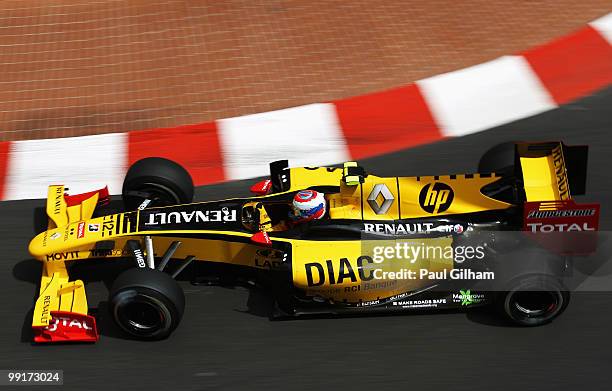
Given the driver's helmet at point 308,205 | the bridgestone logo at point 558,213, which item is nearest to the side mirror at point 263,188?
the driver's helmet at point 308,205

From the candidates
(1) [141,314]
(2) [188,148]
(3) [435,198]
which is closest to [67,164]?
(2) [188,148]

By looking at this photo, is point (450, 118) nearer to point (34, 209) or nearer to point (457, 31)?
point (457, 31)

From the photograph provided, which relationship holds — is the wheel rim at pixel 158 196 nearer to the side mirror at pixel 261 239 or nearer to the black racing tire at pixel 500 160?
the side mirror at pixel 261 239

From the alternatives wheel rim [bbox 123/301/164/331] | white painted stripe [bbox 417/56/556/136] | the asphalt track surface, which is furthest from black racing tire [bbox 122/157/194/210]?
white painted stripe [bbox 417/56/556/136]

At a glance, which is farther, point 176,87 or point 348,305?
point 176,87

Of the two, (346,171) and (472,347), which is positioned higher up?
(346,171)

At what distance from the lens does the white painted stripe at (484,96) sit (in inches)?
336

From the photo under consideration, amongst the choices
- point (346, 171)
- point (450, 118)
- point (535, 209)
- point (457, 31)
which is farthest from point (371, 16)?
point (535, 209)

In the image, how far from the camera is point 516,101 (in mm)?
8727

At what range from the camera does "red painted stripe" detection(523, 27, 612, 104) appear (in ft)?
29.2

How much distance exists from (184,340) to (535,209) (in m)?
2.55

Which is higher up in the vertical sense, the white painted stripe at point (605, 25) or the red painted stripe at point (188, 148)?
the white painted stripe at point (605, 25)

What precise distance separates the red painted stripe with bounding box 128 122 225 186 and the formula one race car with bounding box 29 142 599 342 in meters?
1.39

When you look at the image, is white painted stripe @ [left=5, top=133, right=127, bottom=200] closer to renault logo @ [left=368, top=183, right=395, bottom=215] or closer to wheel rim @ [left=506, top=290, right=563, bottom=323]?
renault logo @ [left=368, top=183, right=395, bottom=215]
